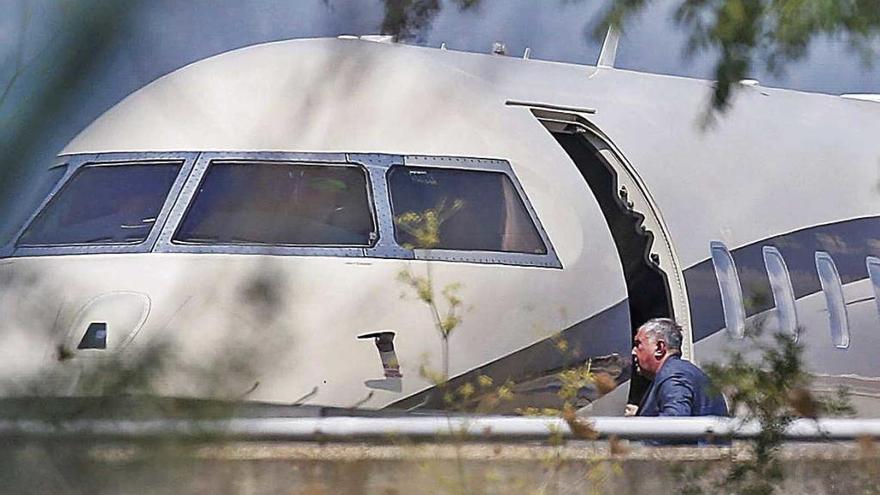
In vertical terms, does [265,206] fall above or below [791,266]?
below

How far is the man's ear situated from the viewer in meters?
5.45

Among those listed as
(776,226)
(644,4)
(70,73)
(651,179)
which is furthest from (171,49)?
(776,226)

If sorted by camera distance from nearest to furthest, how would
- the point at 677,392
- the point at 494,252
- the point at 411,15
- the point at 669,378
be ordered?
the point at 411,15 < the point at 677,392 < the point at 669,378 < the point at 494,252

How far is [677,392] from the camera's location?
193 inches

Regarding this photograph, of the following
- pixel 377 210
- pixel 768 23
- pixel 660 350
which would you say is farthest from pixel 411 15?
pixel 660 350

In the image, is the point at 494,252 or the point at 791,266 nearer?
the point at 494,252

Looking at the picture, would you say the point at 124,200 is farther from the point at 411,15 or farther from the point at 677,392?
the point at 411,15

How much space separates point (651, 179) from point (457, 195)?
1290 millimetres

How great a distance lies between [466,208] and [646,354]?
1.10 m

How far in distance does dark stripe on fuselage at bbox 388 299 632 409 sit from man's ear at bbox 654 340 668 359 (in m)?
0.43

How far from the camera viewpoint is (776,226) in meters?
6.98

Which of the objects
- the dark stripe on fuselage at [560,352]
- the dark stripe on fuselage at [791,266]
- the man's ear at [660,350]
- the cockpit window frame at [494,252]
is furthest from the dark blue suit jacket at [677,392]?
the dark stripe on fuselage at [791,266]

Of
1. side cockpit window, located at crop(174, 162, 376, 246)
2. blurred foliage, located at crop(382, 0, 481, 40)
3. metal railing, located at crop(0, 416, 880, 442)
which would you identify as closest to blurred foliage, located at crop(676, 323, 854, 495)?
metal railing, located at crop(0, 416, 880, 442)

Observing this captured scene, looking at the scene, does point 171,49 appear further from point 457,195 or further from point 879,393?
point 879,393
